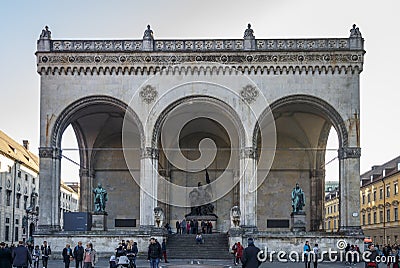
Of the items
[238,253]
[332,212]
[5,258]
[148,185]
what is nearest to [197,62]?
[148,185]

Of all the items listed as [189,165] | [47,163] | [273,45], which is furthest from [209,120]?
[47,163]

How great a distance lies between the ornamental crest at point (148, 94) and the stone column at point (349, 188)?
11017 millimetres

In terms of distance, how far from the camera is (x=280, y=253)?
35.3 meters

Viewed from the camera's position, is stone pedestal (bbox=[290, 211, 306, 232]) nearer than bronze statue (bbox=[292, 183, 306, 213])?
Yes

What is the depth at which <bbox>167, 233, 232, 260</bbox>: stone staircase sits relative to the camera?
3581 cm

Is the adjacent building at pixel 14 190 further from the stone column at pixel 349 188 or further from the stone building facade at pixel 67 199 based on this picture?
the stone column at pixel 349 188

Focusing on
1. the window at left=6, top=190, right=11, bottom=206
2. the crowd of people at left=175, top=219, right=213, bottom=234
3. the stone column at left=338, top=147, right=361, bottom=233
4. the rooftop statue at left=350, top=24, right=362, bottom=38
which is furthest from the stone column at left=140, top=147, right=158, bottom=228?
the window at left=6, top=190, right=11, bottom=206

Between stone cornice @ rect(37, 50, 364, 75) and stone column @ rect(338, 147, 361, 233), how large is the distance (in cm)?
477

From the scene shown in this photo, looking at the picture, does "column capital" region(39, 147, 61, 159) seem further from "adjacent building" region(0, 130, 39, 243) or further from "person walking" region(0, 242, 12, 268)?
"person walking" region(0, 242, 12, 268)

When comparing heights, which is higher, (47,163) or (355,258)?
(47,163)

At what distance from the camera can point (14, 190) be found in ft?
194

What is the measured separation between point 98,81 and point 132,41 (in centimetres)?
298

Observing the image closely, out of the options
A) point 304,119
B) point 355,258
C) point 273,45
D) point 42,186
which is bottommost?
point 355,258

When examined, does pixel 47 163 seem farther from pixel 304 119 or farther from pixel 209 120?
pixel 304 119
